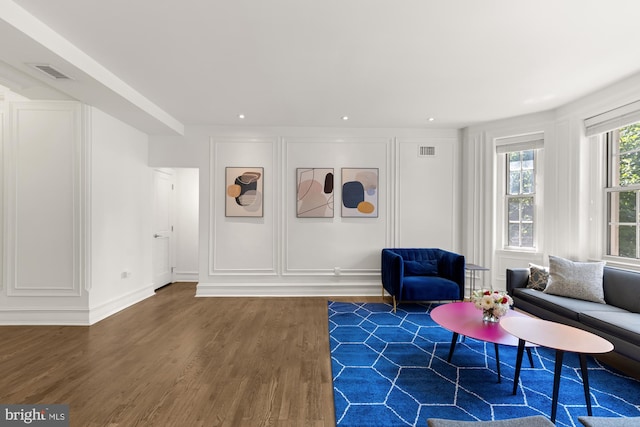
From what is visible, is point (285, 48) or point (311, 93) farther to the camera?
point (311, 93)

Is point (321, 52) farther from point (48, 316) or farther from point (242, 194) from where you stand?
point (48, 316)

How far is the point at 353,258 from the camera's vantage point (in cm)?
497

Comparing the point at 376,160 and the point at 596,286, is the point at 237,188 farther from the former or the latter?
the point at 596,286

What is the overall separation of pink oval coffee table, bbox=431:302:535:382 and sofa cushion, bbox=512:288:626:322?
554mm

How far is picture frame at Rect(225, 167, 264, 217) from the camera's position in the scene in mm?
4887

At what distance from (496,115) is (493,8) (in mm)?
2630

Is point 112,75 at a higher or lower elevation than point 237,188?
higher

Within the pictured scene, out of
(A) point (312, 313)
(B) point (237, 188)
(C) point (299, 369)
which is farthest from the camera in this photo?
(B) point (237, 188)

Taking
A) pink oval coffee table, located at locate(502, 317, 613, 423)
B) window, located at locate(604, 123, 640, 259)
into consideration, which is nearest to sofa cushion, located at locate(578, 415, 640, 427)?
pink oval coffee table, located at locate(502, 317, 613, 423)

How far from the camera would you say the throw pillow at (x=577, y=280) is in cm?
314

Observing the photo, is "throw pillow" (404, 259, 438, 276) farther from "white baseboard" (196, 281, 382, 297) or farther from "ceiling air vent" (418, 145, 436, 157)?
"ceiling air vent" (418, 145, 436, 157)

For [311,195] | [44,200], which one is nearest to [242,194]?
[311,195]

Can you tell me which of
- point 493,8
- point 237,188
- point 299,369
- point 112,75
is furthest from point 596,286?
point 112,75

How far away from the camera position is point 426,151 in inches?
198
